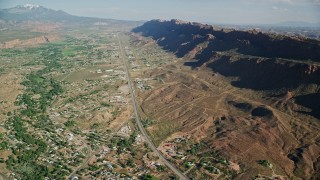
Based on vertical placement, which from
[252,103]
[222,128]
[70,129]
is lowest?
[70,129]

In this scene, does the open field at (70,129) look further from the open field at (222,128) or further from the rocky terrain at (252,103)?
the rocky terrain at (252,103)

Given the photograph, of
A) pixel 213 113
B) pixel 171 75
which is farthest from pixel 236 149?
pixel 171 75

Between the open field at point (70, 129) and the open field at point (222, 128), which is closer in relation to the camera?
the open field at point (70, 129)

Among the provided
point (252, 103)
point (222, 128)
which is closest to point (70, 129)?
point (222, 128)

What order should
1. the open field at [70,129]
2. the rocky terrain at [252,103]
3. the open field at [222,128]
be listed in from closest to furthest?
the open field at [70,129], the open field at [222,128], the rocky terrain at [252,103]

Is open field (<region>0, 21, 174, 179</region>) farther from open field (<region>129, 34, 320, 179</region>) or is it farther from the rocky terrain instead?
the rocky terrain

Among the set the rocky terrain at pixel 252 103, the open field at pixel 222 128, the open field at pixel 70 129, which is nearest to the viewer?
the open field at pixel 70 129

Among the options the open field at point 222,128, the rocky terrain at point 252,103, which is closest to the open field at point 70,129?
the open field at point 222,128

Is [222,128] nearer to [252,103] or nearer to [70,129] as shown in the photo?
[252,103]
